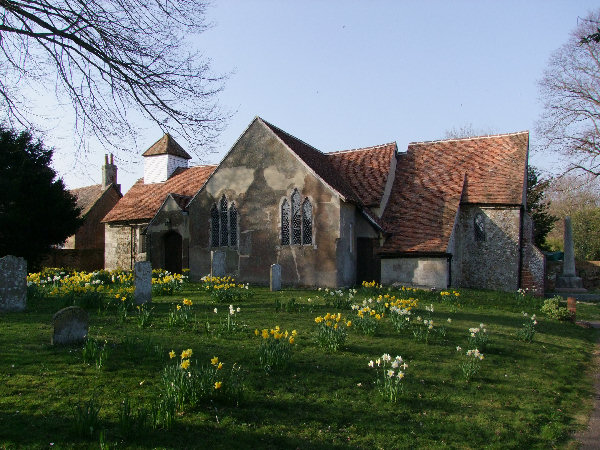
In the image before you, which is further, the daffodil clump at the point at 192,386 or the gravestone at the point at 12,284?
the gravestone at the point at 12,284

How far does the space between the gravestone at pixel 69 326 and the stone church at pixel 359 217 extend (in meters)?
12.5

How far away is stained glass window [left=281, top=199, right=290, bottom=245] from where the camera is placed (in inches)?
821

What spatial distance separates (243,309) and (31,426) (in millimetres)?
7385

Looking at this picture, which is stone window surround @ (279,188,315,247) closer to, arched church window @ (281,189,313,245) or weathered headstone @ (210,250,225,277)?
arched church window @ (281,189,313,245)

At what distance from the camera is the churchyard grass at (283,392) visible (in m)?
5.40

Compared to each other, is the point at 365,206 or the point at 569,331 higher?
the point at 365,206

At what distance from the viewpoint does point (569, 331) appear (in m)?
13.3

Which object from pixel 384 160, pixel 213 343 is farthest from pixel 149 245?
pixel 213 343

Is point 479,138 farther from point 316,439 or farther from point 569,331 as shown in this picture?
point 316,439

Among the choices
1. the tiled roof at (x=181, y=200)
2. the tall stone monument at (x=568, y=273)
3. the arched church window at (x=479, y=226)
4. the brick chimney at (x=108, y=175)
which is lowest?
the tall stone monument at (x=568, y=273)

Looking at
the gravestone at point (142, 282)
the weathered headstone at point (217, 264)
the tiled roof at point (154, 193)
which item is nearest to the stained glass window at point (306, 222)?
the weathered headstone at point (217, 264)

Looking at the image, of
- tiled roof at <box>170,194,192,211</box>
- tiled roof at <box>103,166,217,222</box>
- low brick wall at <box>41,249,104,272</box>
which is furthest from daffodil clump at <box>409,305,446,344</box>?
low brick wall at <box>41,249,104,272</box>

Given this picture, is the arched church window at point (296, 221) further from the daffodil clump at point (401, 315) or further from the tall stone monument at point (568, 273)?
the tall stone monument at point (568, 273)

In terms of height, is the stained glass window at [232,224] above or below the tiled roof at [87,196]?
below
